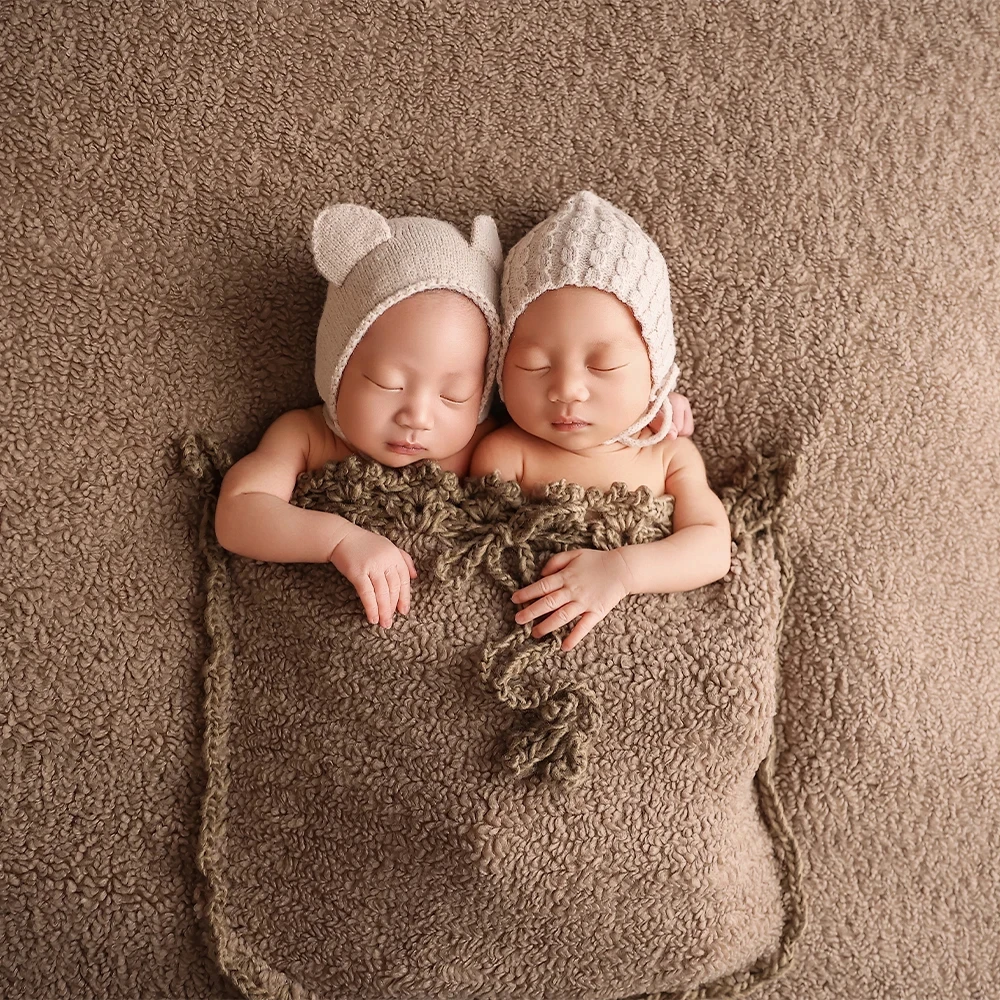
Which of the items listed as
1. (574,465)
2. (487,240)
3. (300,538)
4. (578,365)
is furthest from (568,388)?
(300,538)

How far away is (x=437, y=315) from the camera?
1083 mm

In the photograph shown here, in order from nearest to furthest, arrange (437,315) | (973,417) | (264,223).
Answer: (437,315), (264,223), (973,417)

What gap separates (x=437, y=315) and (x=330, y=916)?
75 centimetres

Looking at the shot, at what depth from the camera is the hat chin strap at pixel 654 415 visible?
115cm

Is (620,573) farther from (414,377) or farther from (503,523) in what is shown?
(414,377)

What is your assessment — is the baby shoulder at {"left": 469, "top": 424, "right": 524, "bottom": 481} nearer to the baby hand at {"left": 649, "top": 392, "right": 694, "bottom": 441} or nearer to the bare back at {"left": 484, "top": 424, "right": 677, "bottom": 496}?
the bare back at {"left": 484, "top": 424, "right": 677, "bottom": 496}

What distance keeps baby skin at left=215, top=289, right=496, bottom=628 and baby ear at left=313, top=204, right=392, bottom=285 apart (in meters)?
0.09

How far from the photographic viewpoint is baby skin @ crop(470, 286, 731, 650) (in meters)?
1.08

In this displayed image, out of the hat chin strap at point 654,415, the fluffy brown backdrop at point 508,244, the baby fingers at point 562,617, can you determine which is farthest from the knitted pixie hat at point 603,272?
the baby fingers at point 562,617

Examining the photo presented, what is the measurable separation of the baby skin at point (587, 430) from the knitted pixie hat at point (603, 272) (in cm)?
1

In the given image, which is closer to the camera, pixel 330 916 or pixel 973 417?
pixel 330 916

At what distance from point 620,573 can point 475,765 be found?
29 cm

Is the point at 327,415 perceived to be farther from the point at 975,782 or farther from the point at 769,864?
the point at 975,782

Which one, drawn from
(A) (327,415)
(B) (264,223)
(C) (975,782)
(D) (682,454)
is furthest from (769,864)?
(B) (264,223)
